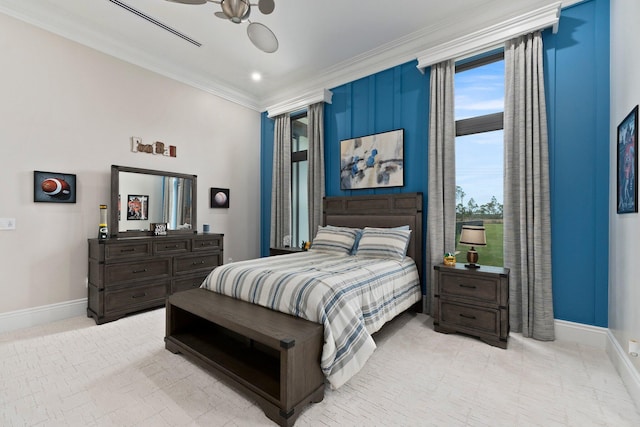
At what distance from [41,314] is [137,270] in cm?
99

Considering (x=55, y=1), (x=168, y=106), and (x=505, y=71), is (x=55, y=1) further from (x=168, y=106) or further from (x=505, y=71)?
(x=505, y=71)

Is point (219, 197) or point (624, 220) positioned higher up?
point (219, 197)

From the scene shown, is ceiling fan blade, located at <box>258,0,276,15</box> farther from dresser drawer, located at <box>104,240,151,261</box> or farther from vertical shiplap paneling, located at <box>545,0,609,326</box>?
dresser drawer, located at <box>104,240,151,261</box>

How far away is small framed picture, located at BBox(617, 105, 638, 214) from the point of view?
1893 millimetres

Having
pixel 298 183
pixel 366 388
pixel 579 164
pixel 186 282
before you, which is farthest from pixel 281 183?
pixel 579 164

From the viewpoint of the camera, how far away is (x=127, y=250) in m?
3.39

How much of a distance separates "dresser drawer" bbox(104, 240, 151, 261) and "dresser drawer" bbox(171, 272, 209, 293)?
0.54 metres

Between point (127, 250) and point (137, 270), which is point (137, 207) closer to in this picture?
point (127, 250)


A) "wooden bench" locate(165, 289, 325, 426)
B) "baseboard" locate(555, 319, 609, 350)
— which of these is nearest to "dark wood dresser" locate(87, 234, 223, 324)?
"wooden bench" locate(165, 289, 325, 426)

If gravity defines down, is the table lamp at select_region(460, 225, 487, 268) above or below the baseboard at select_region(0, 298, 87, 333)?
above

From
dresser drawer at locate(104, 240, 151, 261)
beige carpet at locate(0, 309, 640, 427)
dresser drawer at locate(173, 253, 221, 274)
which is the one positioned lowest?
beige carpet at locate(0, 309, 640, 427)

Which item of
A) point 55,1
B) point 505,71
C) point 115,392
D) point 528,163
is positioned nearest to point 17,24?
point 55,1

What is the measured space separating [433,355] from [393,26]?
3.52 metres

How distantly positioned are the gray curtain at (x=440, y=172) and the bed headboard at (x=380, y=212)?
0.52 feet
